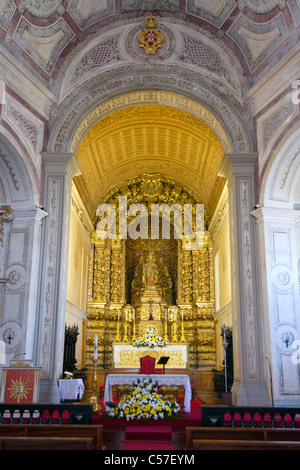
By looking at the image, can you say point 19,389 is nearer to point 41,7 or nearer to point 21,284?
point 21,284

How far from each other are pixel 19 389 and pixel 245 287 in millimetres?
5831

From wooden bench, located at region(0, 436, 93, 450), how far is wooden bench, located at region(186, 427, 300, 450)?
4.79 feet

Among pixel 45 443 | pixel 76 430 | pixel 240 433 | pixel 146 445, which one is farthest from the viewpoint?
pixel 146 445

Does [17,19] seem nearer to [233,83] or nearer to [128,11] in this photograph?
[128,11]

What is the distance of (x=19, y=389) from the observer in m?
9.10

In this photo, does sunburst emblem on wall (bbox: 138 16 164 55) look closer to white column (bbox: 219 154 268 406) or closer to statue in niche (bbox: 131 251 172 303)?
white column (bbox: 219 154 268 406)

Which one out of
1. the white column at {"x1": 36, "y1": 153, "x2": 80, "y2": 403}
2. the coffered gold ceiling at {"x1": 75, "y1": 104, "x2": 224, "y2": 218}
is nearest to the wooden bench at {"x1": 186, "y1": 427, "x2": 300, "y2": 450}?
the white column at {"x1": 36, "y1": 153, "x2": 80, "y2": 403}

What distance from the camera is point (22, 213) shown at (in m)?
11.5

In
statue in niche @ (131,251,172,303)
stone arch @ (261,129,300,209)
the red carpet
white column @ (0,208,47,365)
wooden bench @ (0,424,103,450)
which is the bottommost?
the red carpet

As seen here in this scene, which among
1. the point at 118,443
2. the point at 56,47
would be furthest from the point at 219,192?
the point at 118,443

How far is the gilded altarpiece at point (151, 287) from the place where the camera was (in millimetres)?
19031

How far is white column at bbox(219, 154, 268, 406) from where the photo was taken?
10555mm

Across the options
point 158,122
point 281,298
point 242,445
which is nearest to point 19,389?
point 242,445

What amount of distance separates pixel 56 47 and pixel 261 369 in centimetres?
1007
